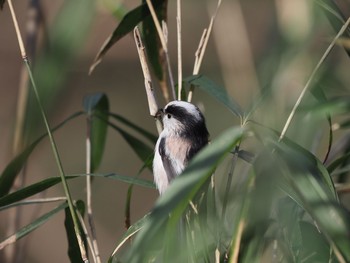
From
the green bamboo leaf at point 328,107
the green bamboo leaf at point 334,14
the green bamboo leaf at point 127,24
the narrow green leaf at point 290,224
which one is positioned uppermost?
the green bamboo leaf at point 127,24

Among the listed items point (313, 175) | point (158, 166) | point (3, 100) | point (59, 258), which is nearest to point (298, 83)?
point (313, 175)

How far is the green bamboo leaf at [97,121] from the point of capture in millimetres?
2004

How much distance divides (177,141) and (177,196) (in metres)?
0.95

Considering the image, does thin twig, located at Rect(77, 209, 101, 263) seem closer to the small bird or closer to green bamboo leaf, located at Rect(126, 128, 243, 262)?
the small bird

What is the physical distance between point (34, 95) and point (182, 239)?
1.42 feet

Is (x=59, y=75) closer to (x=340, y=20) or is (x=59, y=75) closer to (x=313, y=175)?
(x=313, y=175)

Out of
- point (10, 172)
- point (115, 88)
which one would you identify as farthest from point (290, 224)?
point (115, 88)

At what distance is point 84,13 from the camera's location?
1.26 meters

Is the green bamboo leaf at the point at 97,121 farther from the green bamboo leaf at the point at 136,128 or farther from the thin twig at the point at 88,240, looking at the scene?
the thin twig at the point at 88,240

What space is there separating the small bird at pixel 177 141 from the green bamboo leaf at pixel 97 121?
0.48 ft

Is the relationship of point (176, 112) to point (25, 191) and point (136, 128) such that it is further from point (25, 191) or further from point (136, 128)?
point (25, 191)

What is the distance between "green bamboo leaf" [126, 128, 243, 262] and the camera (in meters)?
1.19

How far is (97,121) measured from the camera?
2.16 m

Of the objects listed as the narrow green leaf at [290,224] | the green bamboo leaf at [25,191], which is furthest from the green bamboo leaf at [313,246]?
the green bamboo leaf at [25,191]
